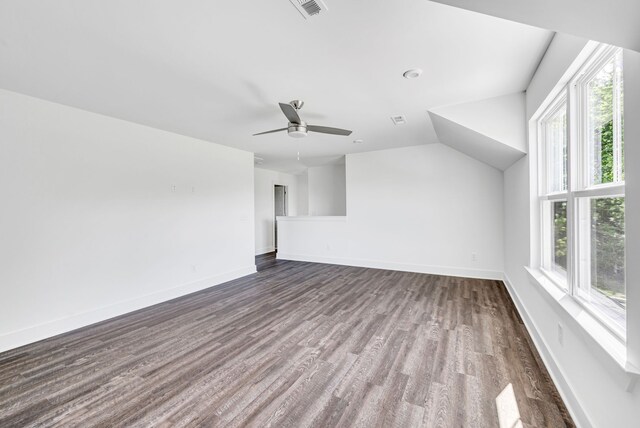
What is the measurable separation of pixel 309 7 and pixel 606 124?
183 cm

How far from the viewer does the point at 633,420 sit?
1.04 metres

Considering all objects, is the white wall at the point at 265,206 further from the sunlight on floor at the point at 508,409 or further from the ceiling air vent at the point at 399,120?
the sunlight on floor at the point at 508,409

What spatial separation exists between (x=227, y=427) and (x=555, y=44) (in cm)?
338

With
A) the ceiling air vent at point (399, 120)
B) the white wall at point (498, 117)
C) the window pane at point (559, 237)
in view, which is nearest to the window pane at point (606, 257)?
the window pane at point (559, 237)

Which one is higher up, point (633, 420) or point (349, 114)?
point (349, 114)

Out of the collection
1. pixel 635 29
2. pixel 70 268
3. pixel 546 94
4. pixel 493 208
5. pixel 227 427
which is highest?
pixel 546 94

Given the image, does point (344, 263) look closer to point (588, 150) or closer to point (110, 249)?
point (110, 249)

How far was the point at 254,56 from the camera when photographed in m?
2.08

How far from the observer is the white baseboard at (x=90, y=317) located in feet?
8.61

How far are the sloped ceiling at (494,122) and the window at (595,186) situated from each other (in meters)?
0.68

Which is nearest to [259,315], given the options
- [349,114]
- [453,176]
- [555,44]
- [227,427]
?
[227,427]

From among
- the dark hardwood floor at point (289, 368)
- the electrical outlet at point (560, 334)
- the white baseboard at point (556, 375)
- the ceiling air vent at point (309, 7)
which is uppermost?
the ceiling air vent at point (309, 7)

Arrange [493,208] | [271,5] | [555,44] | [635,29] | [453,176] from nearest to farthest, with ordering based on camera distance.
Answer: [635,29], [271,5], [555,44], [493,208], [453,176]

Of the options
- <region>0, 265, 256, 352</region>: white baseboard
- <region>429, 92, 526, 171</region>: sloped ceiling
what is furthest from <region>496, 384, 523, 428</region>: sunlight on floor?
<region>0, 265, 256, 352</region>: white baseboard
